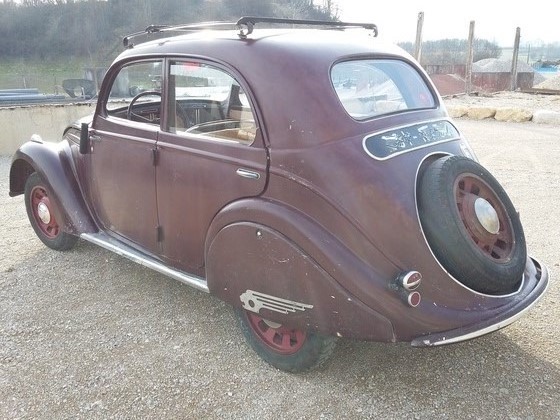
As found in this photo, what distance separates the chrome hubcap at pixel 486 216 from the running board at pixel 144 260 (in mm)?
1553

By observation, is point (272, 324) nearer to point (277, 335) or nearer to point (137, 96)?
point (277, 335)

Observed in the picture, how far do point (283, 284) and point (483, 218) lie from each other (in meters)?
1.07

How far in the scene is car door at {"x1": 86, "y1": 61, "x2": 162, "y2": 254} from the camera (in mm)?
3242

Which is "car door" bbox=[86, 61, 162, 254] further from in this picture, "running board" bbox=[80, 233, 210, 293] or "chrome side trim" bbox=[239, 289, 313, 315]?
"chrome side trim" bbox=[239, 289, 313, 315]

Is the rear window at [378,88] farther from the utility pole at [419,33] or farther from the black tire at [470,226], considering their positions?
the utility pole at [419,33]

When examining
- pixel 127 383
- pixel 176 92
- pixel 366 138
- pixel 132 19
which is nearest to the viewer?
pixel 366 138

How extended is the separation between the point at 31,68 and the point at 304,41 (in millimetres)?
50329

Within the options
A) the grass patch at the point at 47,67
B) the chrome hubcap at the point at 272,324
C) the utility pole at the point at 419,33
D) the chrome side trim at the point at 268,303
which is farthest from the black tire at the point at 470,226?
the grass patch at the point at 47,67

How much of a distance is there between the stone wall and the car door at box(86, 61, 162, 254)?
6.52 m

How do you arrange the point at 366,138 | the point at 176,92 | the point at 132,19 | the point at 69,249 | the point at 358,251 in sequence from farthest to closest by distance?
the point at 132,19
the point at 69,249
the point at 176,92
the point at 366,138
the point at 358,251

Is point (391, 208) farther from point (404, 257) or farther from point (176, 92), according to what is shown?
point (176, 92)

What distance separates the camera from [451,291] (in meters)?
2.37

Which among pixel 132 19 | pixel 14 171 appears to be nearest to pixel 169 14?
pixel 132 19

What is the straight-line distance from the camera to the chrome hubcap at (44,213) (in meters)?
4.39
